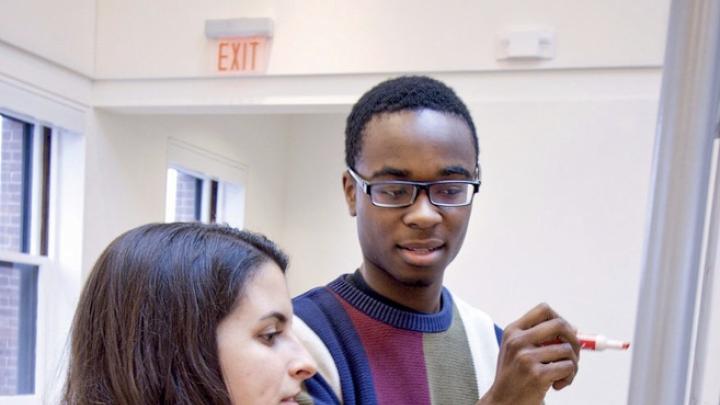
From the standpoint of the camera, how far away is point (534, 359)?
29.6 inches

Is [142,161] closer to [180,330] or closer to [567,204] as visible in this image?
[567,204]

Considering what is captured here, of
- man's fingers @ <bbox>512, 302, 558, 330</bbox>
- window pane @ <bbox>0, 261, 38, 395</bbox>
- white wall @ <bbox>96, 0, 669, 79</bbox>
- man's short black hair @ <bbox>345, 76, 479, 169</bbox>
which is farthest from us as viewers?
window pane @ <bbox>0, 261, 38, 395</bbox>

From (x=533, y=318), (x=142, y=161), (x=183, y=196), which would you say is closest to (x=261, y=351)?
(x=533, y=318)

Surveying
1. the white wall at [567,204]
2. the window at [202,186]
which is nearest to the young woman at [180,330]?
the white wall at [567,204]

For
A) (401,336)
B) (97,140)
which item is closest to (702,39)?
(401,336)

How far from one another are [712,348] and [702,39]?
25 centimetres

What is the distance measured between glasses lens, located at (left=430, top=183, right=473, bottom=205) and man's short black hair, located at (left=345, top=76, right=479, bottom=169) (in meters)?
0.07

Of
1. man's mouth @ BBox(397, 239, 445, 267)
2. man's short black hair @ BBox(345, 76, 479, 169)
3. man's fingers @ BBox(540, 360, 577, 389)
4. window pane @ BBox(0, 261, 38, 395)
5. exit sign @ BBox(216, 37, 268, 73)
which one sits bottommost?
window pane @ BBox(0, 261, 38, 395)

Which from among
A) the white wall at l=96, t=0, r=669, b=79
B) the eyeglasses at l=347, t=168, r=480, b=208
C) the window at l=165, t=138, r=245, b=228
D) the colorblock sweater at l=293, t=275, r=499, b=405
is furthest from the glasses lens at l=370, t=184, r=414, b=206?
the window at l=165, t=138, r=245, b=228

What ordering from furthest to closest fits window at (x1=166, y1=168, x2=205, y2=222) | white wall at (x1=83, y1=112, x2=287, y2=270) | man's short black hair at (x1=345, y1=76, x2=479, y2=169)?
window at (x1=166, y1=168, x2=205, y2=222) < white wall at (x1=83, y1=112, x2=287, y2=270) < man's short black hair at (x1=345, y1=76, x2=479, y2=169)

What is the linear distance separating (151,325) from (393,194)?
11.8 inches

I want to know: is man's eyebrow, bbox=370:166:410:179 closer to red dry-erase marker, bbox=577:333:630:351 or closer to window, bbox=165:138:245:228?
red dry-erase marker, bbox=577:333:630:351

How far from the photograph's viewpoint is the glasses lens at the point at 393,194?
832mm

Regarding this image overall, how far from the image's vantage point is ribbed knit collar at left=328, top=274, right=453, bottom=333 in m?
0.87
